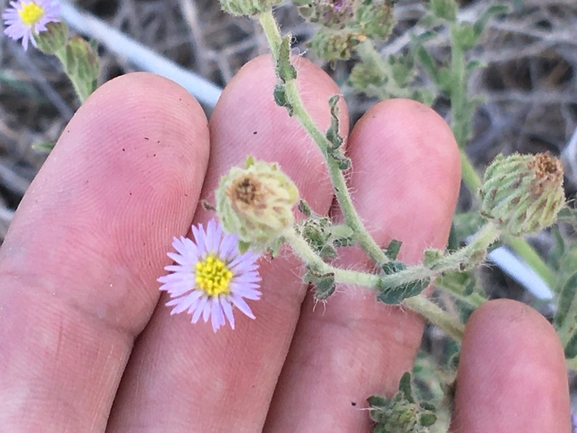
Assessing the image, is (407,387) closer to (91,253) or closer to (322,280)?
(322,280)

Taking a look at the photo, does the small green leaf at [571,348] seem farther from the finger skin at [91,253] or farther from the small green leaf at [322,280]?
the finger skin at [91,253]

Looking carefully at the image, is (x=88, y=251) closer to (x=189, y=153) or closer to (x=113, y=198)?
(x=113, y=198)

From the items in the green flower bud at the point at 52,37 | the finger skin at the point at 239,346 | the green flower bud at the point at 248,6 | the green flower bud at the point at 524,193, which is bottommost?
the finger skin at the point at 239,346

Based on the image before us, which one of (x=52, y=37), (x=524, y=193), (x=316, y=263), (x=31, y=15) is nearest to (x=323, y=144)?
(x=316, y=263)

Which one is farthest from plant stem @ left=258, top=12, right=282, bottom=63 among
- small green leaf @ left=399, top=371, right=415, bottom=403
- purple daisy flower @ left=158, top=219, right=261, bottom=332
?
small green leaf @ left=399, top=371, right=415, bottom=403

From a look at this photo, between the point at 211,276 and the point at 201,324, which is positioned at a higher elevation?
the point at 211,276

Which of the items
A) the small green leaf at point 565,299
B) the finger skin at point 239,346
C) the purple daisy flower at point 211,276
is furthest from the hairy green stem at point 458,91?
the purple daisy flower at point 211,276
